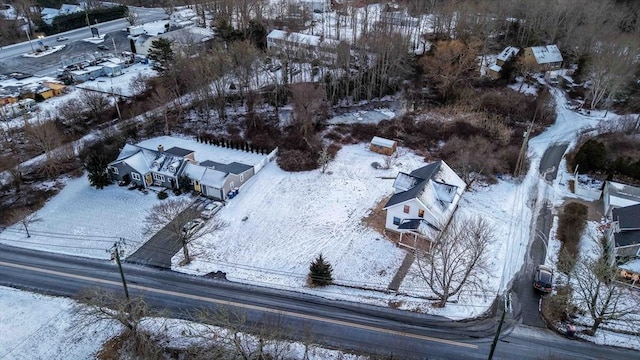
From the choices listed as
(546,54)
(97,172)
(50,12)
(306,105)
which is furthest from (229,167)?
(50,12)

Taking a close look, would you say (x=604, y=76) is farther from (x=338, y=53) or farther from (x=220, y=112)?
(x=220, y=112)

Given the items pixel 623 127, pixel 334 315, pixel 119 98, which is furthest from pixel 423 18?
pixel 334 315

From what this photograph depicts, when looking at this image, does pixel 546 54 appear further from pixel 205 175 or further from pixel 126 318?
pixel 126 318

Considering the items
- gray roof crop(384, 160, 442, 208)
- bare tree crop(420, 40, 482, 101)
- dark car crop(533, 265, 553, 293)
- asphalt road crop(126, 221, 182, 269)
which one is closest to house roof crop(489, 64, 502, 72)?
bare tree crop(420, 40, 482, 101)

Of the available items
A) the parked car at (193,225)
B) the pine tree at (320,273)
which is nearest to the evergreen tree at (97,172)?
the parked car at (193,225)

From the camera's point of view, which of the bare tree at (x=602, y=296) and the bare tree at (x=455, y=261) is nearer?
the bare tree at (x=602, y=296)

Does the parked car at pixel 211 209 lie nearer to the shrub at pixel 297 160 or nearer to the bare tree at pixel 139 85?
the shrub at pixel 297 160
